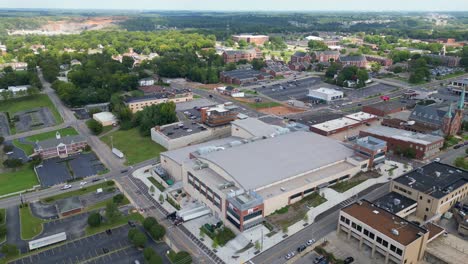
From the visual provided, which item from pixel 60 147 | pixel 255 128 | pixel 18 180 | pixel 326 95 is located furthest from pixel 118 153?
pixel 326 95

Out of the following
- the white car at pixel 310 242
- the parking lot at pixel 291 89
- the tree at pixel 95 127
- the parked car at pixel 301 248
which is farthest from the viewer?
the parking lot at pixel 291 89

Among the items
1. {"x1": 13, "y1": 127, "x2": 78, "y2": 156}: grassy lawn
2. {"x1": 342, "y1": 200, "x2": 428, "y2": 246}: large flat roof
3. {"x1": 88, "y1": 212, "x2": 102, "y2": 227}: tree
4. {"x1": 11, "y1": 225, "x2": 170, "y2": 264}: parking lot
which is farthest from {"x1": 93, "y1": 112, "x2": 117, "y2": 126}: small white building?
{"x1": 342, "y1": 200, "x2": 428, "y2": 246}: large flat roof

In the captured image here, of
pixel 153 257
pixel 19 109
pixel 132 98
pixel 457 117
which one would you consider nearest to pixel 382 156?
pixel 457 117

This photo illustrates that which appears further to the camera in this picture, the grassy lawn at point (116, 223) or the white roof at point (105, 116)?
the white roof at point (105, 116)

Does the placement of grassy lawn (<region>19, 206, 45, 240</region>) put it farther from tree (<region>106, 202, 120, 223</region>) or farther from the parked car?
the parked car

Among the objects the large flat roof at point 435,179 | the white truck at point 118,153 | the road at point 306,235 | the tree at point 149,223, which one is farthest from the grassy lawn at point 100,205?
the large flat roof at point 435,179

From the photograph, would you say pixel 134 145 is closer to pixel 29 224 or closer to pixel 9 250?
pixel 29 224

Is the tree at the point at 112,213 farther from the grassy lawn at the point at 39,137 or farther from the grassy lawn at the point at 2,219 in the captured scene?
the grassy lawn at the point at 39,137

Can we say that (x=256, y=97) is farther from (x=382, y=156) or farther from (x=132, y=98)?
(x=382, y=156)
